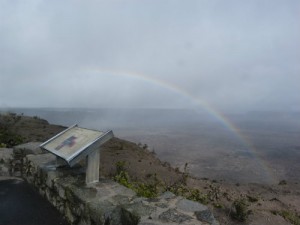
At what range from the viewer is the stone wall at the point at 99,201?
183 inches

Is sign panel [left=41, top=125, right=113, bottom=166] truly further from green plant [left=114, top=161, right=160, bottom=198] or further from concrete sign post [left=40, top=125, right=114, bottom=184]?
green plant [left=114, top=161, right=160, bottom=198]

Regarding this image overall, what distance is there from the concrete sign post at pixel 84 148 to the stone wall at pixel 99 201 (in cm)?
34

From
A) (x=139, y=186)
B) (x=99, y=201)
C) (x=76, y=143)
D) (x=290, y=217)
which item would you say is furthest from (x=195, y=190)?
(x=99, y=201)

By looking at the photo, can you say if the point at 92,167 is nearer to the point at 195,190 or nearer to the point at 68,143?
the point at 68,143

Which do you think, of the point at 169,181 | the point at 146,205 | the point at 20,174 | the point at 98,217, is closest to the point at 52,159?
the point at 20,174

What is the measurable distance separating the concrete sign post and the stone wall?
339mm

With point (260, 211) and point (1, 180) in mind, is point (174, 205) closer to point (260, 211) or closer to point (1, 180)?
point (1, 180)

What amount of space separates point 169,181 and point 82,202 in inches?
384

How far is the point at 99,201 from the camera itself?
18.2 ft

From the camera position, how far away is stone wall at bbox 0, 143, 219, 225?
4.65 meters

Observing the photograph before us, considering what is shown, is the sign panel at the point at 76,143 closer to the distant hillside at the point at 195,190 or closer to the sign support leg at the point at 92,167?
the sign support leg at the point at 92,167

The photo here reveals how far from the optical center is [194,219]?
453 cm

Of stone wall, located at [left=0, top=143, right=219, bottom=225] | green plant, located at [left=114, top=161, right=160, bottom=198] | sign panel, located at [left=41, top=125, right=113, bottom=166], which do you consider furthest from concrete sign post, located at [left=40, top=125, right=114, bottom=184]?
green plant, located at [left=114, top=161, right=160, bottom=198]

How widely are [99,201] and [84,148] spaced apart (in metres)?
1.08
